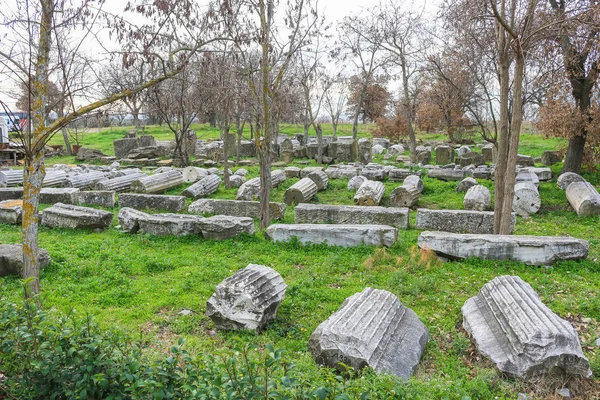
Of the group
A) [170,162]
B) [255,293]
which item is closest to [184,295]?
[255,293]

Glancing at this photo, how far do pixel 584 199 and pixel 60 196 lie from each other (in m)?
14.7

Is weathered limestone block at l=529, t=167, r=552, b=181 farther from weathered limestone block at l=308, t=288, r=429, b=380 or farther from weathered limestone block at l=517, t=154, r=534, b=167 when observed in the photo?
weathered limestone block at l=308, t=288, r=429, b=380

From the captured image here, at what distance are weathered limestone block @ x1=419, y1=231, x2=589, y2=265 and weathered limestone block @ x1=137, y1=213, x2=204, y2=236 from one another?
4.89 meters

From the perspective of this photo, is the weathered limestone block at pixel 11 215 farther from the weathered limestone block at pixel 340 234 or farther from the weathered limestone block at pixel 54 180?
the weathered limestone block at pixel 340 234

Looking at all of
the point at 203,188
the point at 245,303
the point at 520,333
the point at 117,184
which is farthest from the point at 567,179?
the point at 117,184

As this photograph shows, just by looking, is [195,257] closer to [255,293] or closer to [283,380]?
[255,293]

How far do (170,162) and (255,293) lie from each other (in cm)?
1802

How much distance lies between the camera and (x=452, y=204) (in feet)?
43.3

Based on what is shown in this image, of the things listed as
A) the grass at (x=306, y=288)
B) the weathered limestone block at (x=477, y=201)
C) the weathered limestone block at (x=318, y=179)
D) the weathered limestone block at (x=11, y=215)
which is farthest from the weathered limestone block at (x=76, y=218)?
the weathered limestone block at (x=477, y=201)

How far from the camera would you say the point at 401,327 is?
5.25 m

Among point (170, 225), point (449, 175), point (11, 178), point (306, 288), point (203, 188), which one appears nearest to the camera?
point (306, 288)

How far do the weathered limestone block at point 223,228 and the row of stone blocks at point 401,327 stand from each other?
356 centimetres

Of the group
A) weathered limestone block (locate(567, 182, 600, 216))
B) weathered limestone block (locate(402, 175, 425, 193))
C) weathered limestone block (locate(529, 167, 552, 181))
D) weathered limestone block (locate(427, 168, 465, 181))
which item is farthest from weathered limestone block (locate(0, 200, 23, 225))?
weathered limestone block (locate(529, 167, 552, 181))

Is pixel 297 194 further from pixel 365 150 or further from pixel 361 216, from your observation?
pixel 365 150
